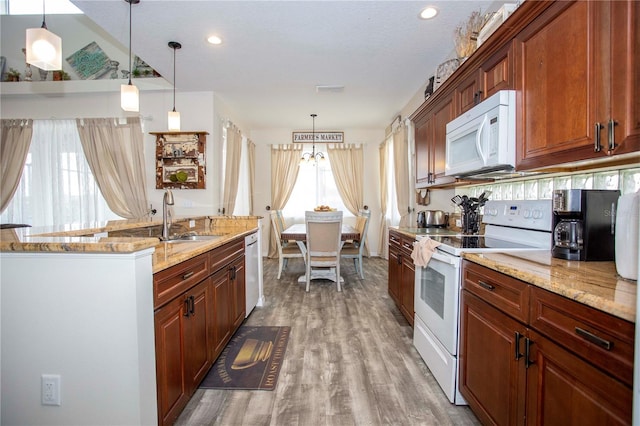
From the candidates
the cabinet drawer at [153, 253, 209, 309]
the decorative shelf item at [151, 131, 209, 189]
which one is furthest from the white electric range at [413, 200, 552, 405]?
the decorative shelf item at [151, 131, 209, 189]

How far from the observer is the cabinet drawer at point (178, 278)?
131cm

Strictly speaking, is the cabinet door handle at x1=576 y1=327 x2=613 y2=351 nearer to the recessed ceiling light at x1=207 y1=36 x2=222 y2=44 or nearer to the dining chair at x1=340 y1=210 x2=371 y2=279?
the recessed ceiling light at x1=207 y1=36 x2=222 y2=44

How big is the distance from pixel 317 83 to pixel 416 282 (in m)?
2.72

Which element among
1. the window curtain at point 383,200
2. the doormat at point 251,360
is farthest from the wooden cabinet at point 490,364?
the window curtain at point 383,200

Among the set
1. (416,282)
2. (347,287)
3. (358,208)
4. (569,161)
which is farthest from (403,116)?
(569,161)

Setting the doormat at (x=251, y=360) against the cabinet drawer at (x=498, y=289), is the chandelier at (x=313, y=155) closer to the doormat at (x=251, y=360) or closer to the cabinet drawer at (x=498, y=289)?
the doormat at (x=251, y=360)

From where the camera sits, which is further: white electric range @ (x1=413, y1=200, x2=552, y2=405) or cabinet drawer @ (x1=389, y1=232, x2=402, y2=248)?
cabinet drawer @ (x1=389, y1=232, x2=402, y2=248)

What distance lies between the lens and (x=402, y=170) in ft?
14.4

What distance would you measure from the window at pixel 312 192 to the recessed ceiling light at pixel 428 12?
12.7ft

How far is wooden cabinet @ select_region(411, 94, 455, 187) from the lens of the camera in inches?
99.8

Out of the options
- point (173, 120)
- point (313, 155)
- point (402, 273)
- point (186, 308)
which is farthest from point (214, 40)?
point (313, 155)

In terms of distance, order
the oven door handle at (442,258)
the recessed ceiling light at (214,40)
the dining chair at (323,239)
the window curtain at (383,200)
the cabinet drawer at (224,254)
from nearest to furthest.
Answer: the oven door handle at (442,258), the cabinet drawer at (224,254), the recessed ceiling light at (214,40), the dining chair at (323,239), the window curtain at (383,200)

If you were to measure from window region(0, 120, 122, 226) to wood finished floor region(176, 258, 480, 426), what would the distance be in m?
3.12

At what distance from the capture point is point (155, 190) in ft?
13.1
